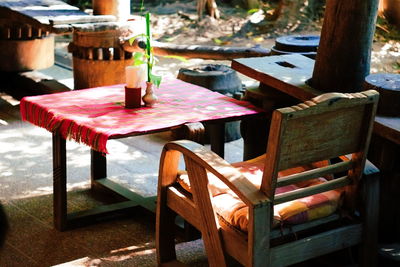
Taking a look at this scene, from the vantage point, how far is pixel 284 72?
13.9 feet

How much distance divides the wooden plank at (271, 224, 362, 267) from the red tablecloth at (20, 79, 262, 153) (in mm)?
1150

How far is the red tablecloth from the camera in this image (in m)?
3.89

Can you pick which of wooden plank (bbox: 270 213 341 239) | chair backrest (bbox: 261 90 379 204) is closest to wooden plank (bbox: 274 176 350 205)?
chair backrest (bbox: 261 90 379 204)

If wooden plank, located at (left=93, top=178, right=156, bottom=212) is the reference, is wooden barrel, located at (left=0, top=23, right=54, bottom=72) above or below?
above

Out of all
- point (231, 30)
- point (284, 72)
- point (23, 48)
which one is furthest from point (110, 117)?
point (231, 30)

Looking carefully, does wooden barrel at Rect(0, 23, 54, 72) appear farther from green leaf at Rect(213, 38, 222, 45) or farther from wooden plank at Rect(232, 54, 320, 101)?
wooden plank at Rect(232, 54, 320, 101)

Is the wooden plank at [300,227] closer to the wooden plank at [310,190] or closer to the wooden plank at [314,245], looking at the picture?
the wooden plank at [314,245]

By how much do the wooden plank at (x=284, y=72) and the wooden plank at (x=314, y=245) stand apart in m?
0.89

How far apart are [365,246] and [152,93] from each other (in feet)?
5.29

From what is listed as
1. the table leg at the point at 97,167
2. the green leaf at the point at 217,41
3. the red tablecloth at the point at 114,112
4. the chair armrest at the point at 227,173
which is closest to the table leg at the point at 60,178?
the red tablecloth at the point at 114,112

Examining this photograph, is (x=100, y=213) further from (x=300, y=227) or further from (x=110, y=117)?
(x=300, y=227)

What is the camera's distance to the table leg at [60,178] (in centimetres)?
417

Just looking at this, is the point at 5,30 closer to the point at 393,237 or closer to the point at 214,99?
the point at 214,99

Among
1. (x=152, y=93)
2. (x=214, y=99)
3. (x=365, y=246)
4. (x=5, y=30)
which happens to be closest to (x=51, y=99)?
(x=152, y=93)
